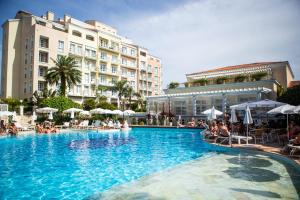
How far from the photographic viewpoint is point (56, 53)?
45719mm

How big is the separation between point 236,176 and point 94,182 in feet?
14.7

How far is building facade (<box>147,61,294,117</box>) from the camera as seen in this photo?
31.6 m

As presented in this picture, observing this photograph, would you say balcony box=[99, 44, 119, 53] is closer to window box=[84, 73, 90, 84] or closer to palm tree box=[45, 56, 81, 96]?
window box=[84, 73, 90, 84]

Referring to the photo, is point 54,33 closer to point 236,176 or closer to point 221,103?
point 221,103

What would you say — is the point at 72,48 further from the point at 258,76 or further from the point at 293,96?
the point at 293,96

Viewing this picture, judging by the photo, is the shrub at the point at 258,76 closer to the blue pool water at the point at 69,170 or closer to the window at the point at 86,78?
the blue pool water at the point at 69,170

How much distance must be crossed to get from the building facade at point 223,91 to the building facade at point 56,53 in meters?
18.1

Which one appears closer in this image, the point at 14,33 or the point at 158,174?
the point at 158,174

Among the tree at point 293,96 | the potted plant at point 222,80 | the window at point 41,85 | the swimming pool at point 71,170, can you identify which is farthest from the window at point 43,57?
the tree at point 293,96

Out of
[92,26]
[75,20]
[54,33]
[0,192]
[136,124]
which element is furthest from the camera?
[92,26]

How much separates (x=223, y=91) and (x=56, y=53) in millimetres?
31070

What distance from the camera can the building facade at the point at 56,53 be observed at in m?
43.5

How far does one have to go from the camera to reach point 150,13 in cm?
876

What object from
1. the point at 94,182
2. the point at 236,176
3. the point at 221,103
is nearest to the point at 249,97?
the point at 221,103
